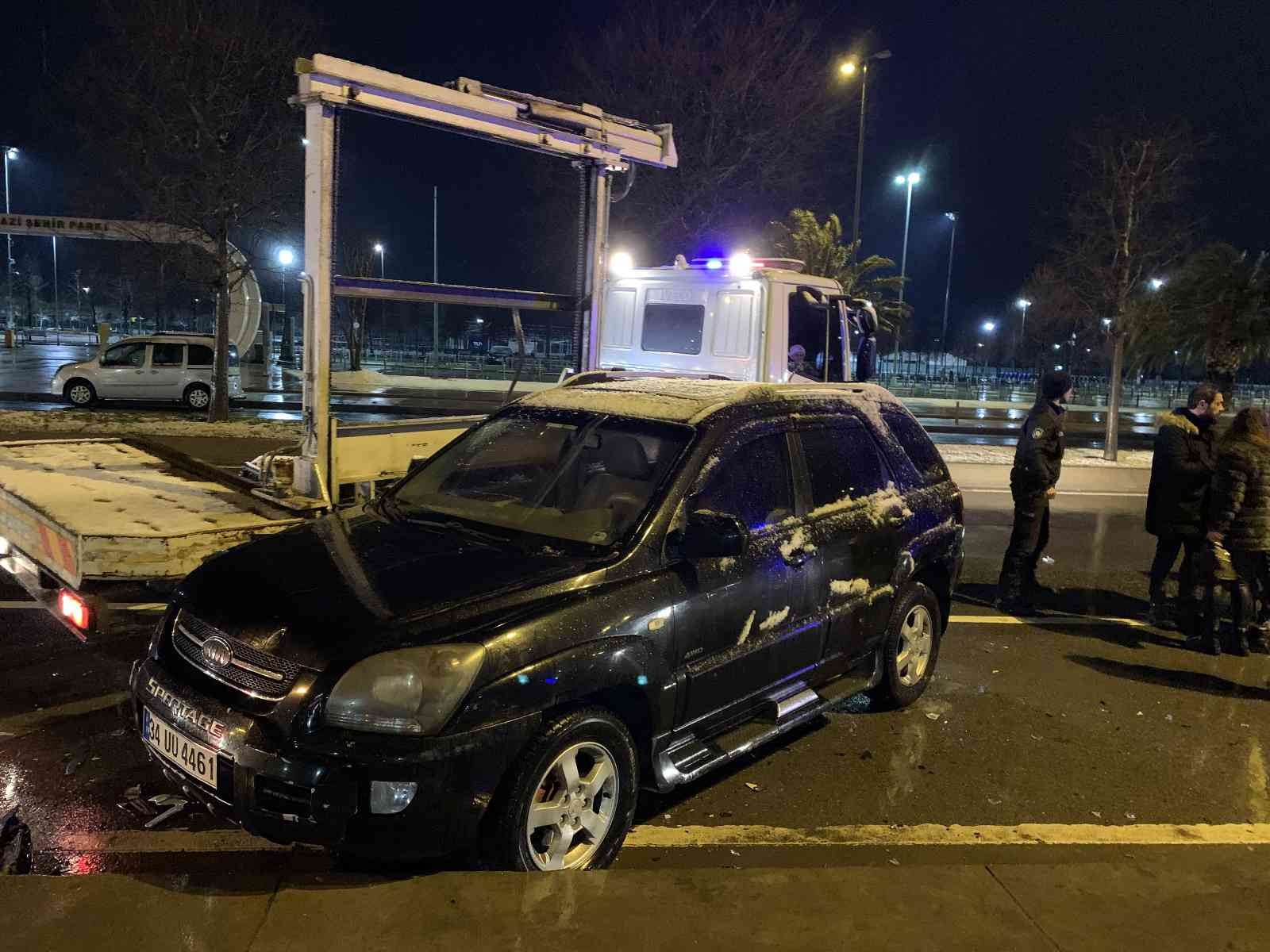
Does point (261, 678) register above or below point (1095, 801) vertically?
above

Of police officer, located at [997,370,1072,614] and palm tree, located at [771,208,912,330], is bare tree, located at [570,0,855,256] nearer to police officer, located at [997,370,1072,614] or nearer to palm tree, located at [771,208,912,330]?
palm tree, located at [771,208,912,330]

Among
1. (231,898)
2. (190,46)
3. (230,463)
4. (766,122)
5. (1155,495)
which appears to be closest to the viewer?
(231,898)

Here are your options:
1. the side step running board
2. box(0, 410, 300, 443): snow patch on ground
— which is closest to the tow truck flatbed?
the side step running board

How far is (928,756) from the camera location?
480 centimetres

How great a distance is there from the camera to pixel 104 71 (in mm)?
17547

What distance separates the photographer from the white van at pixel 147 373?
825 inches

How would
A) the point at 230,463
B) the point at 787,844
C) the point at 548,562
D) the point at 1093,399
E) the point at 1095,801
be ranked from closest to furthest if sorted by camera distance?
the point at 548,562
the point at 787,844
the point at 1095,801
the point at 230,463
the point at 1093,399

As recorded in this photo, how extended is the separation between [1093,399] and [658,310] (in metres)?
42.1

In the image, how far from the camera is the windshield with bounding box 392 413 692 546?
3.89 metres

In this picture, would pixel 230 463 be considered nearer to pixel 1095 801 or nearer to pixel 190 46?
pixel 190 46

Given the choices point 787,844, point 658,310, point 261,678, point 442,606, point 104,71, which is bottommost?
point 787,844

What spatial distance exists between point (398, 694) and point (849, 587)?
8.10ft

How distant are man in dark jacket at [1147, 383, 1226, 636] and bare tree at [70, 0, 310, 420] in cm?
1583

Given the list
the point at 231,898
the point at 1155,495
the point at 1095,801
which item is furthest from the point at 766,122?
the point at 231,898
